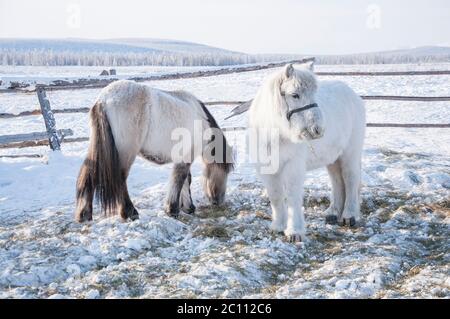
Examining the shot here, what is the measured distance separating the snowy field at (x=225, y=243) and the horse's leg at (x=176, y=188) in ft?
0.56

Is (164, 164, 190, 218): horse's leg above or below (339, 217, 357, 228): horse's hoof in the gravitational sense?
above

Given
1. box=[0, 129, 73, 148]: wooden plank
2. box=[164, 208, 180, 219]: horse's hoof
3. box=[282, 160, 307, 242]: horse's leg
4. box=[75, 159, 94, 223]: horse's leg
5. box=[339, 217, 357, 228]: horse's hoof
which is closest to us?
box=[282, 160, 307, 242]: horse's leg

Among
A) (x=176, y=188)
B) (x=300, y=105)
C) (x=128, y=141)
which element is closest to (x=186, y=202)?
(x=176, y=188)

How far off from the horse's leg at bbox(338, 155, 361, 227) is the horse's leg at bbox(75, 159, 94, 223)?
107 inches

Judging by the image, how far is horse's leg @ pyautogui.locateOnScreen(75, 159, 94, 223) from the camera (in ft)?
15.9

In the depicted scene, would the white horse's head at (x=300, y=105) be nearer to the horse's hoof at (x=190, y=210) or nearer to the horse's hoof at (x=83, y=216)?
the horse's hoof at (x=190, y=210)

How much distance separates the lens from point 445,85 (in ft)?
72.2

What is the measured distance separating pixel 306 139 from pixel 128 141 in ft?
5.99

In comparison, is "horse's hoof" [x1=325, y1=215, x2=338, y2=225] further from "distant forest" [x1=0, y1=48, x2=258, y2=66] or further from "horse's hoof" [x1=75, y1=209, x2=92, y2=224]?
"distant forest" [x1=0, y1=48, x2=258, y2=66]

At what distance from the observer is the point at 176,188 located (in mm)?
5285

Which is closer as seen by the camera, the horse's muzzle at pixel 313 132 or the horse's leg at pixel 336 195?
the horse's muzzle at pixel 313 132

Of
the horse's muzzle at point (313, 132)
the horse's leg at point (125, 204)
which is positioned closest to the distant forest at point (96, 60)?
the horse's leg at point (125, 204)

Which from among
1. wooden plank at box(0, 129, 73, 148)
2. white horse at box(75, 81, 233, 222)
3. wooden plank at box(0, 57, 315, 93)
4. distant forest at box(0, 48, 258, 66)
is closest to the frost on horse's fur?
white horse at box(75, 81, 233, 222)

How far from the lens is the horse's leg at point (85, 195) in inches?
190
